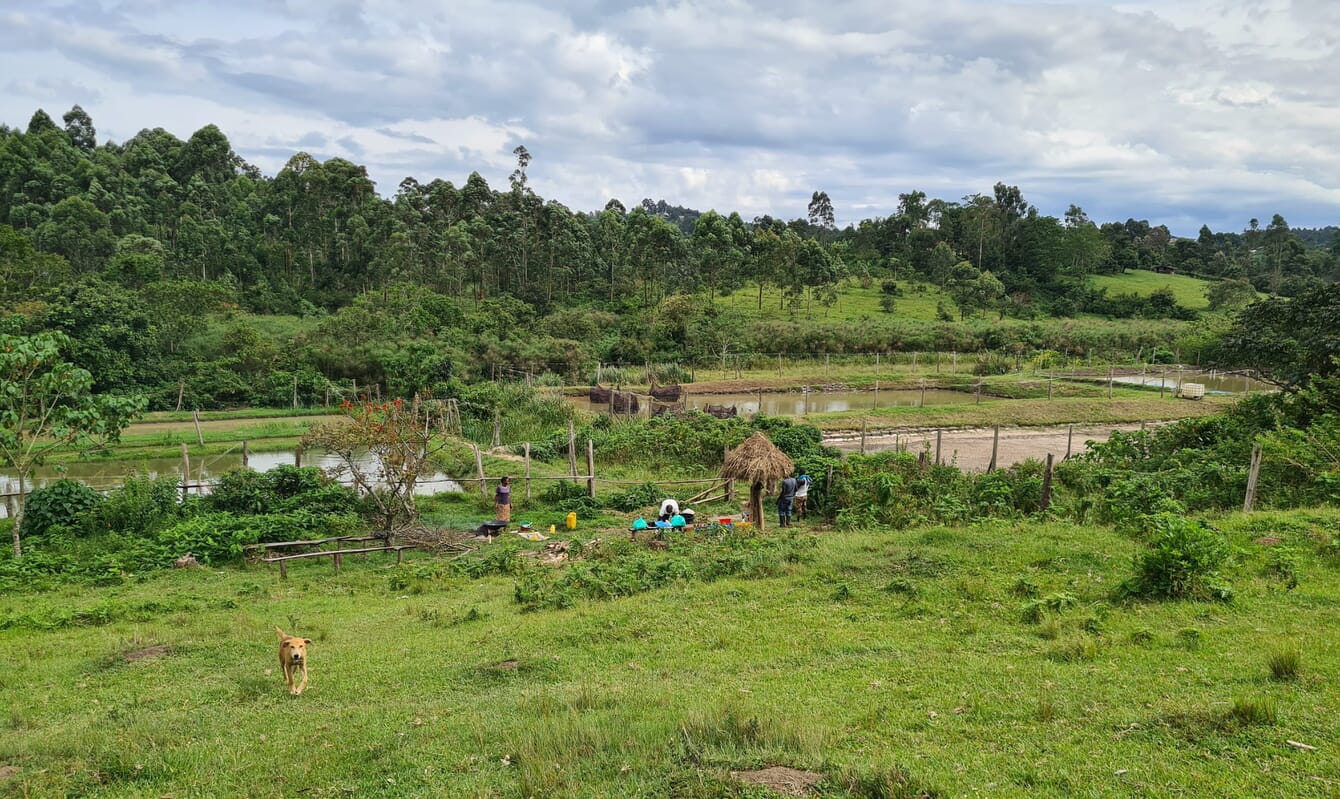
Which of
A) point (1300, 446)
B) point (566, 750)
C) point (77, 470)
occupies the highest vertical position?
point (1300, 446)

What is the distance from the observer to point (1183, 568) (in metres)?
8.92

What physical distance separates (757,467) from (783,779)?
33.3 ft

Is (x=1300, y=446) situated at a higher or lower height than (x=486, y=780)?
higher

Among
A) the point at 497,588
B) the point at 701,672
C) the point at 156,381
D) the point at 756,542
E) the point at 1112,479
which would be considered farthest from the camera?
the point at 156,381

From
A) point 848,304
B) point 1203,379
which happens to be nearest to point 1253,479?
point 1203,379

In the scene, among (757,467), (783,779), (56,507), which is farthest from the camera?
(56,507)

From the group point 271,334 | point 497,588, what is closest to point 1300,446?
point 497,588

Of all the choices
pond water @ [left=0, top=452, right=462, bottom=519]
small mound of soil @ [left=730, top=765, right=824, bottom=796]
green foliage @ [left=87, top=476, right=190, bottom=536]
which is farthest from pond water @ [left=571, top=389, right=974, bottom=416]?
small mound of soil @ [left=730, top=765, right=824, bottom=796]

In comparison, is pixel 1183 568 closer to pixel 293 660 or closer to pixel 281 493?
pixel 293 660

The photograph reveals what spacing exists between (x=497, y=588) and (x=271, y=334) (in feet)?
119

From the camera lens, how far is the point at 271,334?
42.7 meters

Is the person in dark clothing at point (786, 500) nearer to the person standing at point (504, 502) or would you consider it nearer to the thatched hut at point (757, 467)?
the thatched hut at point (757, 467)

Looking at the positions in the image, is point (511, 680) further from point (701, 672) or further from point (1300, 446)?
point (1300, 446)

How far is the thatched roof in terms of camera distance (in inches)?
600
